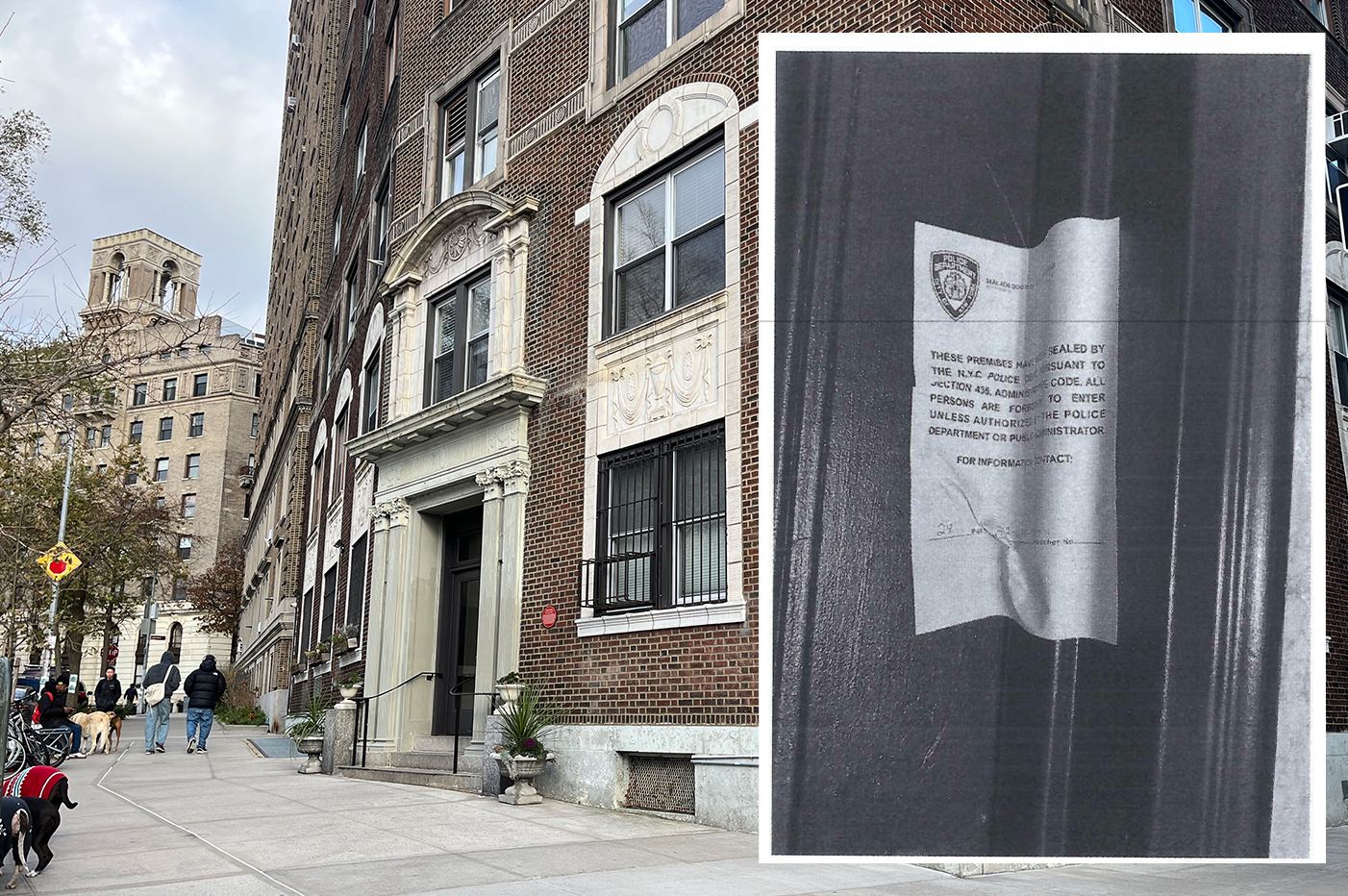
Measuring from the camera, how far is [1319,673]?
395 cm

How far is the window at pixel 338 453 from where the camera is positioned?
2403 cm

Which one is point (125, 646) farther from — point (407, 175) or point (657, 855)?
point (657, 855)

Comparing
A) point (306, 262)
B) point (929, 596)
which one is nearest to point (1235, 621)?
point (929, 596)

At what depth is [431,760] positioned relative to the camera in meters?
14.7

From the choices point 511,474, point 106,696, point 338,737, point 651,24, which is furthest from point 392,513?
point 106,696

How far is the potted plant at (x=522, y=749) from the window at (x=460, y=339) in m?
4.80

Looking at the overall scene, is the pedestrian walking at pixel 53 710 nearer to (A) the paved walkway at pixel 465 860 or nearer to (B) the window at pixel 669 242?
(A) the paved walkway at pixel 465 860

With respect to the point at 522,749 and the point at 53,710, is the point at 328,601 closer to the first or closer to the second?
the point at 53,710

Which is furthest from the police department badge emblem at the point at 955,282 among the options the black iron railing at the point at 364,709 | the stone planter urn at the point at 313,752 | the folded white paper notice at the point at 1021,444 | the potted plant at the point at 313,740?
the stone planter urn at the point at 313,752

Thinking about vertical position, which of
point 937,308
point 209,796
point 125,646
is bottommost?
point 125,646

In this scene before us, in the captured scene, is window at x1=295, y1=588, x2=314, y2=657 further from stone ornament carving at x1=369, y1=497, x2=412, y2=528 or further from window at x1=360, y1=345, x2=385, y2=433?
stone ornament carving at x1=369, y1=497, x2=412, y2=528

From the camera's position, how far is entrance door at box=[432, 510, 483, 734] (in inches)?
630

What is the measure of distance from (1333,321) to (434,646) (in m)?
14.6

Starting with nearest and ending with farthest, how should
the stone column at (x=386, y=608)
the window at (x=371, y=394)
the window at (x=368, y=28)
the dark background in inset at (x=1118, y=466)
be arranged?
the dark background in inset at (x=1118, y=466)
the stone column at (x=386, y=608)
the window at (x=371, y=394)
the window at (x=368, y=28)
